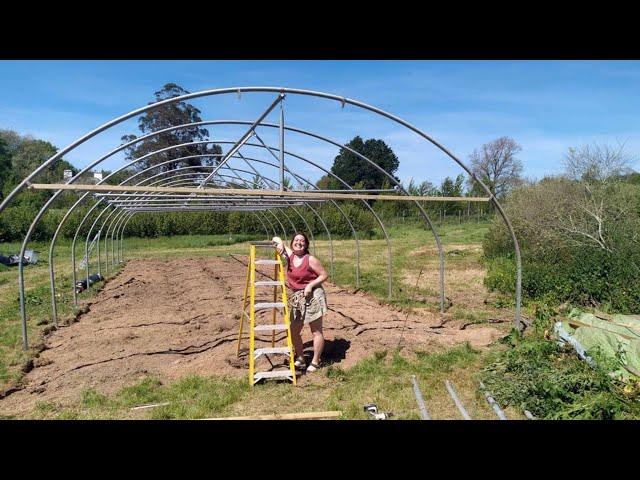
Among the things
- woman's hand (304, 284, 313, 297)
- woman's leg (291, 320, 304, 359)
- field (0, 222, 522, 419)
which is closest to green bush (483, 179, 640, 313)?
field (0, 222, 522, 419)

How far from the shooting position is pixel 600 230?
10.6 m

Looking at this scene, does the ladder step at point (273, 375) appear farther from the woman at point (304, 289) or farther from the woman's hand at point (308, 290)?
the woman's hand at point (308, 290)

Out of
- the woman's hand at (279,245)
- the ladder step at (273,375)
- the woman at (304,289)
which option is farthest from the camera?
the woman's hand at (279,245)

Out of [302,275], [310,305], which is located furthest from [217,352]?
[302,275]

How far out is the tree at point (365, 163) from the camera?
4611 cm

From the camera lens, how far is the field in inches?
188

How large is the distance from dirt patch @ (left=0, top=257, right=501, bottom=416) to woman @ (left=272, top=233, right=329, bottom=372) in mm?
591

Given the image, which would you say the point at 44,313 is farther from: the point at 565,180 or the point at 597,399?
the point at 565,180

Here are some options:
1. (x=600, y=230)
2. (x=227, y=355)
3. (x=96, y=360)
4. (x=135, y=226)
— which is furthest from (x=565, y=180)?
(x=135, y=226)

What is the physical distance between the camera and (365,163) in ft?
149

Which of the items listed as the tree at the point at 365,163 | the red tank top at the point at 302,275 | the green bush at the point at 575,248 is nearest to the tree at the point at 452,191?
the tree at the point at 365,163

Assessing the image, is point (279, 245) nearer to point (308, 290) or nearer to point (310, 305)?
point (308, 290)

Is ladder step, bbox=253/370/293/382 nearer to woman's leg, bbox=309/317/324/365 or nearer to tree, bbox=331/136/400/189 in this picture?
woman's leg, bbox=309/317/324/365

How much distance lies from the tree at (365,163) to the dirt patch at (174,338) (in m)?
35.7
